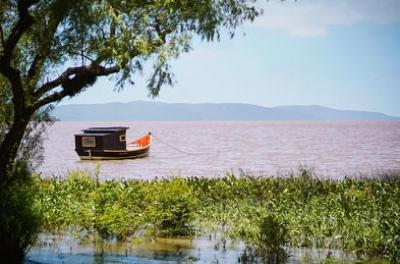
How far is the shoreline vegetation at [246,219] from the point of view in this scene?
38.7 ft

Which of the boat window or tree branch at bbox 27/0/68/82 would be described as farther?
the boat window

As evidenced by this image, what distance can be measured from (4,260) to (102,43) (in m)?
4.54

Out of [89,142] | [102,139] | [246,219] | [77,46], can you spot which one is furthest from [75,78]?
[89,142]

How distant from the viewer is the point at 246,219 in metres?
14.9

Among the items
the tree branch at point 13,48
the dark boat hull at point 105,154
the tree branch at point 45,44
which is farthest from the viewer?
the dark boat hull at point 105,154

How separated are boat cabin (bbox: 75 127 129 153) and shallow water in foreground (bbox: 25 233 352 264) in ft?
154

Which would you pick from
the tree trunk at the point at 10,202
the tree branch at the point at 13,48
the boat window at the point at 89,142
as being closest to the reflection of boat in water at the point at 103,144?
the boat window at the point at 89,142

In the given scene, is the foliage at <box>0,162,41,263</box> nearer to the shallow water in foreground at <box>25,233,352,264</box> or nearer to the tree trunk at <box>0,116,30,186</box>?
the tree trunk at <box>0,116,30,186</box>

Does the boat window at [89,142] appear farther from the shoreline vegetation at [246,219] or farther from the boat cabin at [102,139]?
the shoreline vegetation at [246,219]

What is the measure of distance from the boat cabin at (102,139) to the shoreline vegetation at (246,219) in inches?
1695

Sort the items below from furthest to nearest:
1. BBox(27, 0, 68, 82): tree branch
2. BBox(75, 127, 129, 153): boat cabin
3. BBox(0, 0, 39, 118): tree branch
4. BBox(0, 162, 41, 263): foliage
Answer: BBox(75, 127, 129, 153): boat cabin
BBox(27, 0, 68, 82): tree branch
BBox(0, 162, 41, 263): foliage
BBox(0, 0, 39, 118): tree branch

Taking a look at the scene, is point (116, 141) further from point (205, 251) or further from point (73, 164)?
point (205, 251)

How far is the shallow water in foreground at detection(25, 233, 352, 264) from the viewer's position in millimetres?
11820

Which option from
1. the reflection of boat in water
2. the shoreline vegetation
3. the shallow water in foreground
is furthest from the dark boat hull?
the shallow water in foreground
